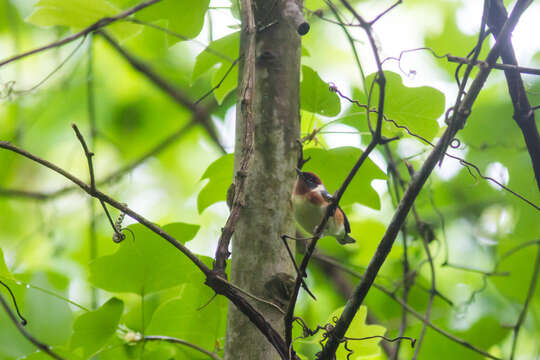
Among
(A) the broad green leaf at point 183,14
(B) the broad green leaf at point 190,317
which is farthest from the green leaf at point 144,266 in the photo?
(A) the broad green leaf at point 183,14

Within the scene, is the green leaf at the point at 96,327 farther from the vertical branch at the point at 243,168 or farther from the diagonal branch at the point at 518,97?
the diagonal branch at the point at 518,97

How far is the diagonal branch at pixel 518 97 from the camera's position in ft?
3.17

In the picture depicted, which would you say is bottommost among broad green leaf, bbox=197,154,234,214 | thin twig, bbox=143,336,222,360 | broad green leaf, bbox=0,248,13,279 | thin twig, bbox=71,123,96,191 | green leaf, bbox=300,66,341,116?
thin twig, bbox=143,336,222,360

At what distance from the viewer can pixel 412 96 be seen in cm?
115

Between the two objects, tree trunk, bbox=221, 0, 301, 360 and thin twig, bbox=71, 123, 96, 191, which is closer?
thin twig, bbox=71, 123, 96, 191

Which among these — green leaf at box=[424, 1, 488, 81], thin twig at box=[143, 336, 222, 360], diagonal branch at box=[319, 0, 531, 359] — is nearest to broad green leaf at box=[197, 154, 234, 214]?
thin twig at box=[143, 336, 222, 360]

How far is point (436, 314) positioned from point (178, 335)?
1.18m

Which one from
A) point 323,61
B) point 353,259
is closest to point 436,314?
point 353,259

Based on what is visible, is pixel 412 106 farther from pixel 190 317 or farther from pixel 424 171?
pixel 190 317

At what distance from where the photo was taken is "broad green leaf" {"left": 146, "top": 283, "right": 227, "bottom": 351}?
1168 mm

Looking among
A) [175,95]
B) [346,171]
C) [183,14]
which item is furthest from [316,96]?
[175,95]

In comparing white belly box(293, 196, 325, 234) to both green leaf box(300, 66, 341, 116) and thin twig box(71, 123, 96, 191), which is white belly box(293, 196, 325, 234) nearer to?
green leaf box(300, 66, 341, 116)

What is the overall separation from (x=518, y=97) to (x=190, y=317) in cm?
86

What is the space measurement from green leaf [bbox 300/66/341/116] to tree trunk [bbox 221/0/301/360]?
0.07 meters
